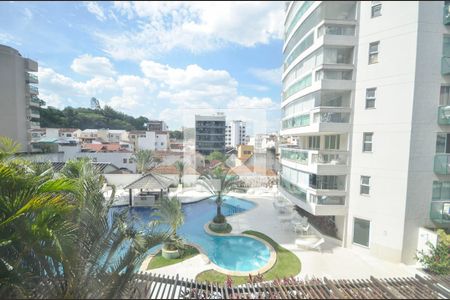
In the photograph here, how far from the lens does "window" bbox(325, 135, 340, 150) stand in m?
10.9

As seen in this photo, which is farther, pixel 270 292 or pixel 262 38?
pixel 262 38

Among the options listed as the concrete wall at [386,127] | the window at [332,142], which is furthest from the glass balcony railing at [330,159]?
the window at [332,142]

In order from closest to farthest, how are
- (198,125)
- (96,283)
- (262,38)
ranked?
(96,283), (262,38), (198,125)

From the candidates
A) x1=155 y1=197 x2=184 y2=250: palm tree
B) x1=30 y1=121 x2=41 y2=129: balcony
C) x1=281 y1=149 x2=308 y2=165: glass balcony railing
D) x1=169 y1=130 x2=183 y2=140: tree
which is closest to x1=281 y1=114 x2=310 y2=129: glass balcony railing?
x1=281 y1=149 x2=308 y2=165: glass balcony railing

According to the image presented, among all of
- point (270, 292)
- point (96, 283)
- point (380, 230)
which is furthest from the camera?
point (380, 230)

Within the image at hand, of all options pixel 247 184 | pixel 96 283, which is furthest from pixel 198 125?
pixel 96 283

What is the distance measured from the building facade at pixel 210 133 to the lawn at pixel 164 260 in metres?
49.4

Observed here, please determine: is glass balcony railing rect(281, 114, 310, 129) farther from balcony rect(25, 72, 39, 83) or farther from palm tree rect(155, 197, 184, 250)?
balcony rect(25, 72, 39, 83)

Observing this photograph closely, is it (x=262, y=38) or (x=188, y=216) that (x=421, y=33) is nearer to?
(x=262, y=38)

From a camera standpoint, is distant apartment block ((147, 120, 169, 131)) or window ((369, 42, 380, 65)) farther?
distant apartment block ((147, 120, 169, 131))

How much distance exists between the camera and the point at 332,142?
37.0ft

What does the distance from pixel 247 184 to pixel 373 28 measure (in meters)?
19.0

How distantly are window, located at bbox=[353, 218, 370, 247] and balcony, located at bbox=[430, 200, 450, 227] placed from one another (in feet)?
7.49

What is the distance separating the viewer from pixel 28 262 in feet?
13.0
